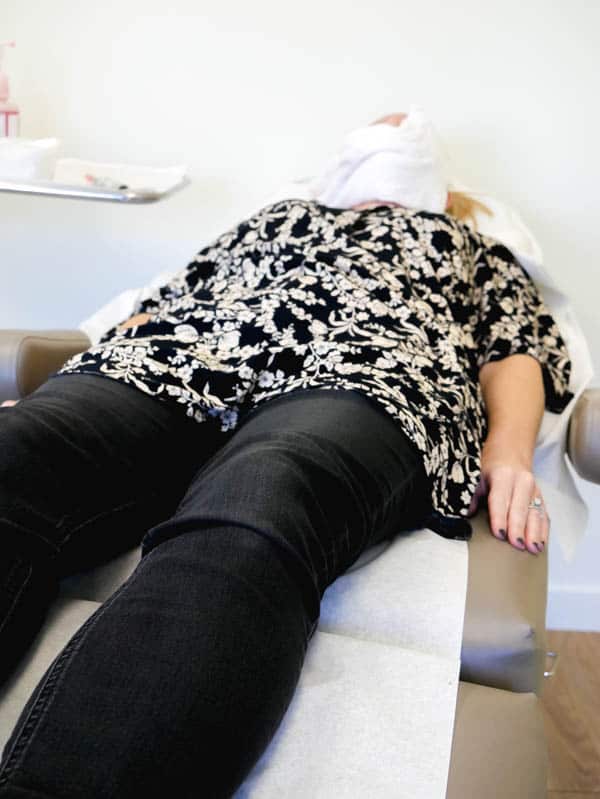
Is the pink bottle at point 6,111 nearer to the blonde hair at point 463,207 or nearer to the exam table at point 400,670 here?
the blonde hair at point 463,207

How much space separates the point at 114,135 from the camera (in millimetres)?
1672

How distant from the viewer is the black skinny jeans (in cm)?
49

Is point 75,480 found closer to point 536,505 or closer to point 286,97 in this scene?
point 536,505

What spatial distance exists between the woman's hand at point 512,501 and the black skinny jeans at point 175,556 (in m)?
0.09

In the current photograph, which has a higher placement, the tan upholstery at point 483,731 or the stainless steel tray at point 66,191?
the stainless steel tray at point 66,191

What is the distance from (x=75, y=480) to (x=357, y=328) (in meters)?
0.43

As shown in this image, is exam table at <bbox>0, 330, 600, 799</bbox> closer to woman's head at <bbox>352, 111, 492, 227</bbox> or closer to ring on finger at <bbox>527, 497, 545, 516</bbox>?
ring on finger at <bbox>527, 497, 545, 516</bbox>

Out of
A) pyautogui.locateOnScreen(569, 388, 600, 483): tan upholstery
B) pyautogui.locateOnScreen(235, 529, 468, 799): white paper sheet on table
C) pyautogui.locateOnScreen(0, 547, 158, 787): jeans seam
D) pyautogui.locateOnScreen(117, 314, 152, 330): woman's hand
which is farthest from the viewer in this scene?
pyautogui.locateOnScreen(117, 314, 152, 330): woman's hand

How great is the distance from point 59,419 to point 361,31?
1.13m

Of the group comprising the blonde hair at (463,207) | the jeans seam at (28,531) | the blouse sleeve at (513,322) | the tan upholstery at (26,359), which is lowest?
the tan upholstery at (26,359)

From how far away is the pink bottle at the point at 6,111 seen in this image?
1.46 m

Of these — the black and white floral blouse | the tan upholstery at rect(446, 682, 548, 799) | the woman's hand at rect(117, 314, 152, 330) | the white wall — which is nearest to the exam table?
the tan upholstery at rect(446, 682, 548, 799)

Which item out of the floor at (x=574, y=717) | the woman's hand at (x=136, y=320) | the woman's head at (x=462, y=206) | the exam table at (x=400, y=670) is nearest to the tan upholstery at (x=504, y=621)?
the exam table at (x=400, y=670)

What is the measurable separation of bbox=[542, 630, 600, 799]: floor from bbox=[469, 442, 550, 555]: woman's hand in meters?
0.52
